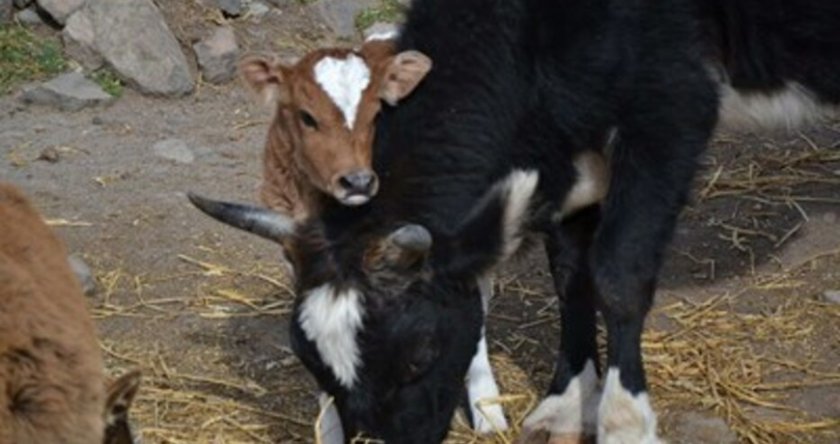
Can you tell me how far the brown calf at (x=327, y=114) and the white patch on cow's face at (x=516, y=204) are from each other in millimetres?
474

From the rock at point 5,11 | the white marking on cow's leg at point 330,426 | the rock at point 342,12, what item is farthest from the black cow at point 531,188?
the rock at point 5,11

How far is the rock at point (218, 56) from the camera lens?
10.2 meters

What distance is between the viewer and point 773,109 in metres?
6.77

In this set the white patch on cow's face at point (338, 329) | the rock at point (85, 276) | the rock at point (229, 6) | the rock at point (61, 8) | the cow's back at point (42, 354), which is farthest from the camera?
the rock at point (229, 6)

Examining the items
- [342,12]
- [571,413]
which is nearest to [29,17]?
[342,12]

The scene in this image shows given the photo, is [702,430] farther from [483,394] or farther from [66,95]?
[66,95]

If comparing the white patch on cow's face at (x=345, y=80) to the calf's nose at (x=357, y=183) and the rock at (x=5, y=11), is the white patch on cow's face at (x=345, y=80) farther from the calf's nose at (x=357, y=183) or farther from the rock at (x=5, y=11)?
the rock at (x=5, y=11)

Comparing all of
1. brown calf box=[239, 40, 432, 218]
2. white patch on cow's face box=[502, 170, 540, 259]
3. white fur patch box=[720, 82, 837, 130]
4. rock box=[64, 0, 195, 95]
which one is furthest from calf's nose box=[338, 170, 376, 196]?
rock box=[64, 0, 195, 95]

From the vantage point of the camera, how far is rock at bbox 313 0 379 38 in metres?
10.8

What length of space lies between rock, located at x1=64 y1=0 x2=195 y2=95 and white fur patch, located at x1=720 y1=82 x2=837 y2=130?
4106mm

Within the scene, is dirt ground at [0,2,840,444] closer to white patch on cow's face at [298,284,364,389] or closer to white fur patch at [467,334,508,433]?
white fur patch at [467,334,508,433]

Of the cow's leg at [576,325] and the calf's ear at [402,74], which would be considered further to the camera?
the cow's leg at [576,325]

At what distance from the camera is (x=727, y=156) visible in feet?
30.5

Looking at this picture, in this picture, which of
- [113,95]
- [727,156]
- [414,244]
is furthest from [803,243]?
[113,95]
